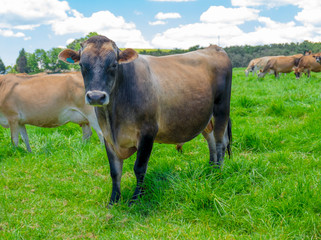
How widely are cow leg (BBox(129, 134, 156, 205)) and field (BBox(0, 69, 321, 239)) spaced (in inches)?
4.6

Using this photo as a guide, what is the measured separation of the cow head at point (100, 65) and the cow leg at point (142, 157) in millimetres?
663

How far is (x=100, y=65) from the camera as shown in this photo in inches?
127

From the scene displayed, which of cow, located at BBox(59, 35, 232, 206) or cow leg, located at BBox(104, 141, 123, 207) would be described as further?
cow leg, located at BBox(104, 141, 123, 207)

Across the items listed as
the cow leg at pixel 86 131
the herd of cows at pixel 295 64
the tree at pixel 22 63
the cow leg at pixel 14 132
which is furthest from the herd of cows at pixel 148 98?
the tree at pixel 22 63

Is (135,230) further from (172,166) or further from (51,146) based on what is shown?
(51,146)

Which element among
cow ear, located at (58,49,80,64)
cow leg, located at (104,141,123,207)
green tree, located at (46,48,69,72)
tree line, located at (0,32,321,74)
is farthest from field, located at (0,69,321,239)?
green tree, located at (46,48,69,72)

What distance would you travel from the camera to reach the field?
309cm

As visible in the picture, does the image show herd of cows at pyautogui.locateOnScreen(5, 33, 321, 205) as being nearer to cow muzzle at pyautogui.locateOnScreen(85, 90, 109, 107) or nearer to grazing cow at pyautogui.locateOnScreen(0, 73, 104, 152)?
cow muzzle at pyautogui.locateOnScreen(85, 90, 109, 107)

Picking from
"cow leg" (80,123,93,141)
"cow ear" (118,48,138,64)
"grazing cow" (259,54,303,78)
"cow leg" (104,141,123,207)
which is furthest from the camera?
"grazing cow" (259,54,303,78)

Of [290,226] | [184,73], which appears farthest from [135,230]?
[184,73]

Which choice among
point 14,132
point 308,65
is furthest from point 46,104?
point 308,65

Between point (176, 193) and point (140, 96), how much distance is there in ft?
3.69

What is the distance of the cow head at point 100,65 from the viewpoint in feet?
10.1

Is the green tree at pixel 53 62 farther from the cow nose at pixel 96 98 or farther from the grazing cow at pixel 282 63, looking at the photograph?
the cow nose at pixel 96 98
